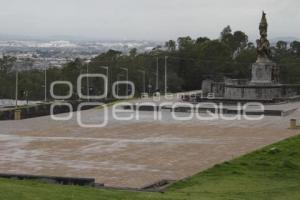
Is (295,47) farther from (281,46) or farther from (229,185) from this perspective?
(229,185)

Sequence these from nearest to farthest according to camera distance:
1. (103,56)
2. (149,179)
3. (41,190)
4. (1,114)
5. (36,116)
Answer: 1. (41,190)
2. (149,179)
3. (1,114)
4. (36,116)
5. (103,56)

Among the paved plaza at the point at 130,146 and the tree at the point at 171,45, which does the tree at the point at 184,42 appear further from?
the paved plaza at the point at 130,146

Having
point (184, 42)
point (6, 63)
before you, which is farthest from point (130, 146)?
point (6, 63)

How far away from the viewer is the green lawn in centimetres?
924

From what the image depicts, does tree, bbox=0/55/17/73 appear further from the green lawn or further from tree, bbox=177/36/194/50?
the green lawn

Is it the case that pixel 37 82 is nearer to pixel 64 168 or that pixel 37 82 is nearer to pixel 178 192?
pixel 64 168

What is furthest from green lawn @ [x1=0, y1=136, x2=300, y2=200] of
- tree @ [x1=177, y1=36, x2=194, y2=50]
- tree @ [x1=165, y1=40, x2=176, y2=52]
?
tree @ [x1=165, y1=40, x2=176, y2=52]

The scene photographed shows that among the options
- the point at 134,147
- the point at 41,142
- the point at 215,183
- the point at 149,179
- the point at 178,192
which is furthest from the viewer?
the point at 41,142

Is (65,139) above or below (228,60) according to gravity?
below

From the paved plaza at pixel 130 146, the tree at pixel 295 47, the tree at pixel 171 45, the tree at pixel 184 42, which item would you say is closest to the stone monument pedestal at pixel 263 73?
the paved plaza at pixel 130 146

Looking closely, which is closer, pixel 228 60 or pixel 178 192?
pixel 178 192

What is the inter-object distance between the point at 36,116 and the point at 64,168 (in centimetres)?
1773

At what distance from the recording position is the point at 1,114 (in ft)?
101

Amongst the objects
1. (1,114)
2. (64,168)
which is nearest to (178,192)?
(64,168)
